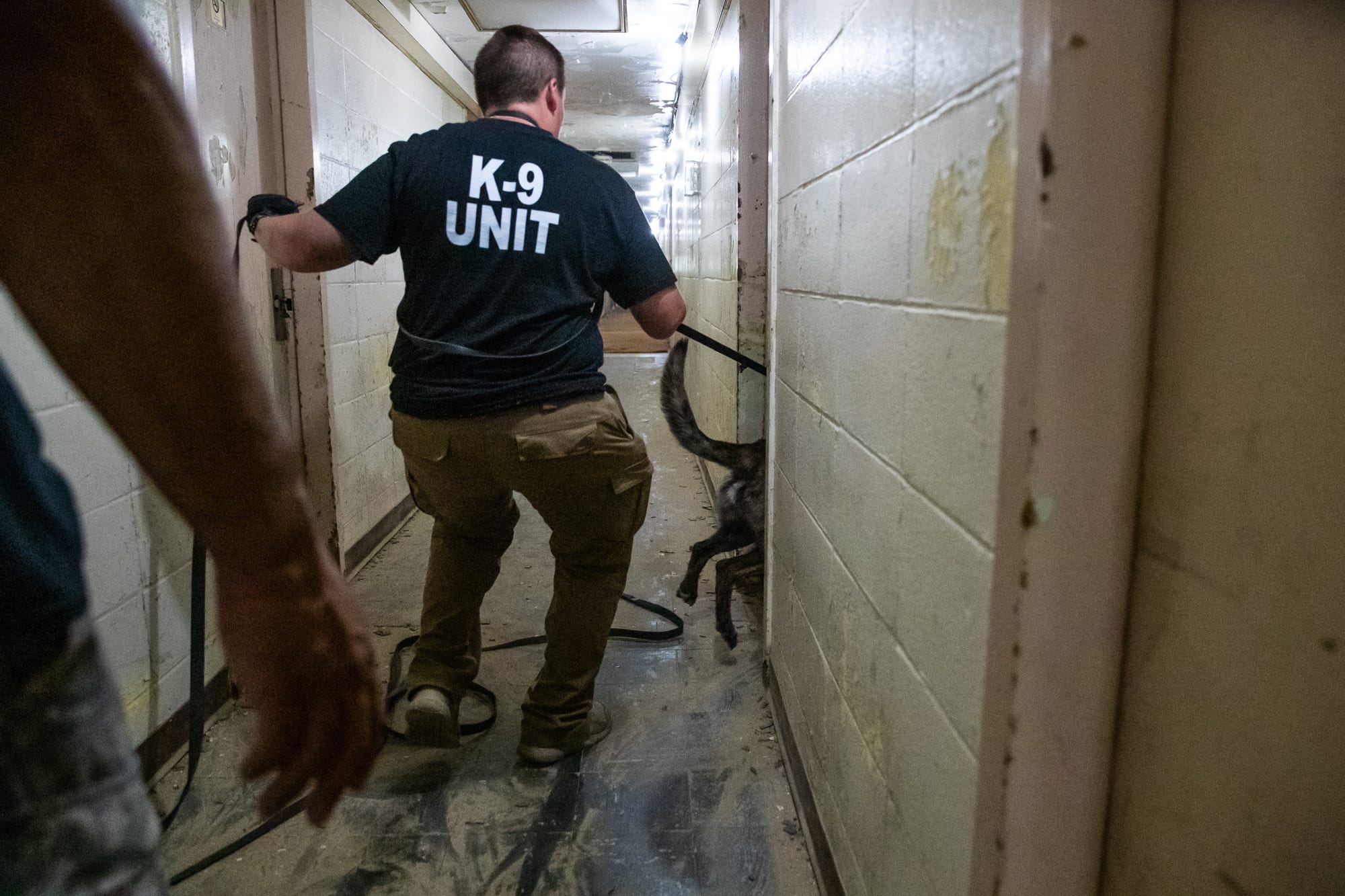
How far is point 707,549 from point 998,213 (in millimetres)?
1963

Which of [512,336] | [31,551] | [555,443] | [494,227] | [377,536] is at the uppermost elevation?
[494,227]

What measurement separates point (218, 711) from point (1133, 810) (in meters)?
2.22

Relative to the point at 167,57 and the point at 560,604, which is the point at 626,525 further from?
the point at 167,57

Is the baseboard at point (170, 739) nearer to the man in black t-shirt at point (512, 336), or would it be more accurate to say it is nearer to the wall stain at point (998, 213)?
the man in black t-shirt at point (512, 336)

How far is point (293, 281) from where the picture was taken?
8.66 ft

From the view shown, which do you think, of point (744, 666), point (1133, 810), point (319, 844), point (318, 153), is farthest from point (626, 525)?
point (318, 153)

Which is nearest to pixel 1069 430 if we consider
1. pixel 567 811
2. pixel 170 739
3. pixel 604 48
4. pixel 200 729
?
pixel 567 811

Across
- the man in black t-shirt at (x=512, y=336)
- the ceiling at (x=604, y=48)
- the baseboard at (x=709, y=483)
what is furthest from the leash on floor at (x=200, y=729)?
the ceiling at (x=604, y=48)

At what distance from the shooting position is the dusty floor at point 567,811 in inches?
64.5

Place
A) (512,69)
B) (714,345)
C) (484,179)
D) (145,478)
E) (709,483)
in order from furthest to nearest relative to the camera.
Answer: (709,483) < (714,345) < (512,69) < (484,179) < (145,478)

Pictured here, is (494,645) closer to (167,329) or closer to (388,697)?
(388,697)

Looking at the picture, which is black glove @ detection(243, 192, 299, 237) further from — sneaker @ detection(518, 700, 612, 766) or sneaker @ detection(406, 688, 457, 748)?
sneaker @ detection(518, 700, 612, 766)

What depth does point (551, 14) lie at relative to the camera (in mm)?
4727

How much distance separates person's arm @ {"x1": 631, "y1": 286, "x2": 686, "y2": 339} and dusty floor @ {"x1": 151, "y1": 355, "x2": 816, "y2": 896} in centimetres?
105
